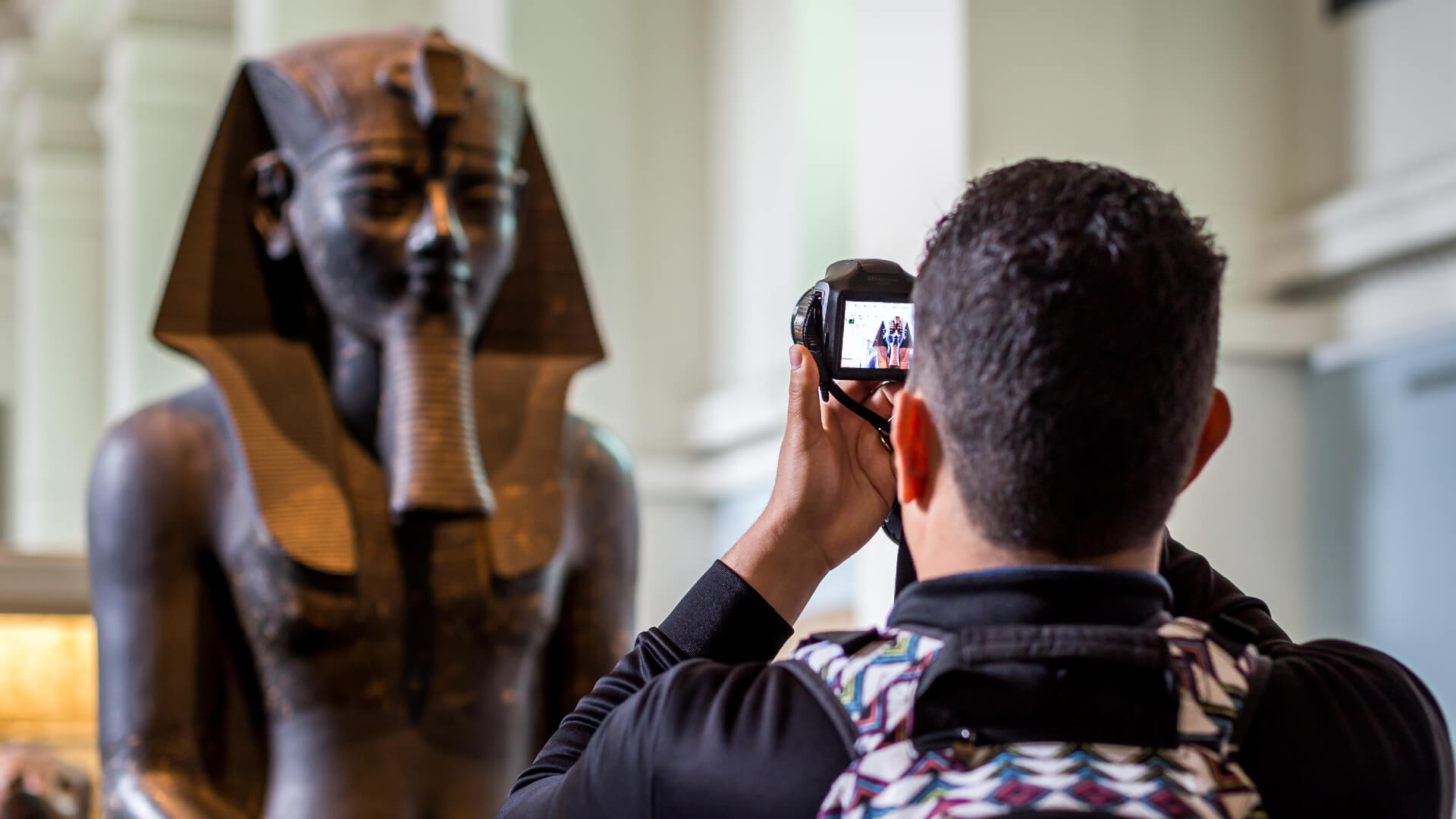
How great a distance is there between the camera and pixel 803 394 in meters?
1.26

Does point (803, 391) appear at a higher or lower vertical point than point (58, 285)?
lower

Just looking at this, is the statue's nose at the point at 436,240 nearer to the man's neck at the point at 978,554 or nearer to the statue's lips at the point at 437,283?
the statue's lips at the point at 437,283

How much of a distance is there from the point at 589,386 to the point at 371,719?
2.94 metres

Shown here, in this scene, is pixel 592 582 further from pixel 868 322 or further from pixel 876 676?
pixel 876 676

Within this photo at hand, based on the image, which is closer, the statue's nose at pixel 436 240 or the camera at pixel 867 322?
the camera at pixel 867 322

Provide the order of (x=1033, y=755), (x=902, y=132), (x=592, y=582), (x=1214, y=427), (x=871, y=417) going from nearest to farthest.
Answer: (x=1033, y=755), (x=1214, y=427), (x=871, y=417), (x=592, y=582), (x=902, y=132)

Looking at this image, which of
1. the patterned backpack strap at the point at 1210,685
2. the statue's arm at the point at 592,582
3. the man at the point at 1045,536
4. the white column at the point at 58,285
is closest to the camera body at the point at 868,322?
the man at the point at 1045,536

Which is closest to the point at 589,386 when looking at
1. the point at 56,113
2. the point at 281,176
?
the point at 281,176

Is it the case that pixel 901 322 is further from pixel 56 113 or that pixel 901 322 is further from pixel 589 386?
pixel 56 113

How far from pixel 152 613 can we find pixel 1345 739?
76.4 inches

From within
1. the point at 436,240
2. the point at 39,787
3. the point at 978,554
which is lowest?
the point at 39,787

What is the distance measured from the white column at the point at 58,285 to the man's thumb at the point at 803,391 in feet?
28.2

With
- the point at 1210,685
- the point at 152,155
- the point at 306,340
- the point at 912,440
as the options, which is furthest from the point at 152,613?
the point at 152,155

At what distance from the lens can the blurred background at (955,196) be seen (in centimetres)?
354
